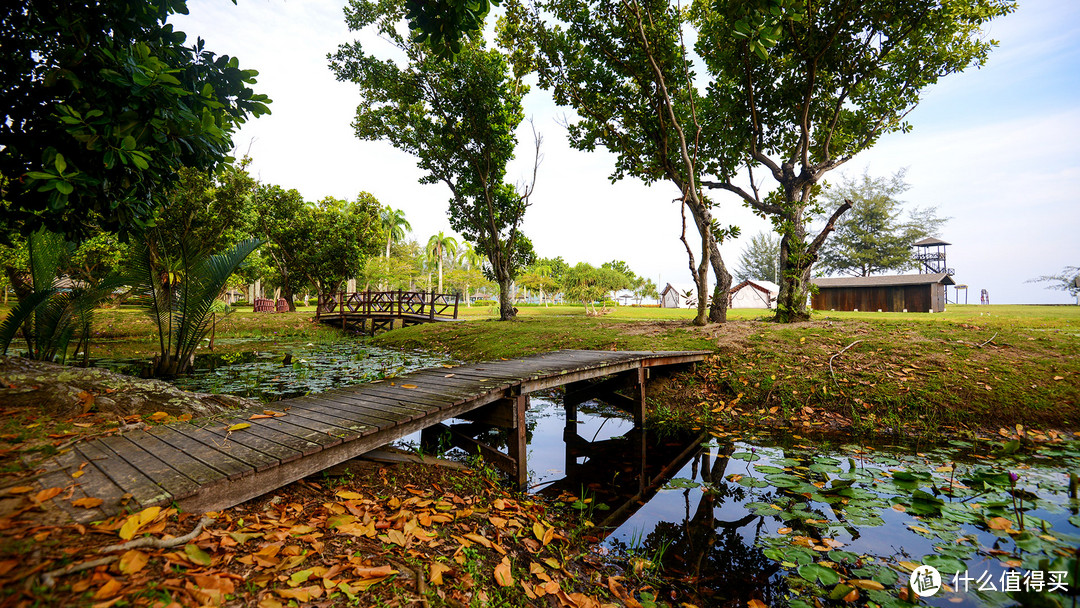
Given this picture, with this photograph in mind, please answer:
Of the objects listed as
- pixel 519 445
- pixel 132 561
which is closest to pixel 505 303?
pixel 519 445

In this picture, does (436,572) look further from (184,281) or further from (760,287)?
(760,287)

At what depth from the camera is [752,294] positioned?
43.3 m

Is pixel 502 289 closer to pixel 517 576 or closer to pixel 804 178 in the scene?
pixel 804 178

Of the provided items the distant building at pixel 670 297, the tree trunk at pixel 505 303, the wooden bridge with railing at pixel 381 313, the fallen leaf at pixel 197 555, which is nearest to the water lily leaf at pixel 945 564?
the fallen leaf at pixel 197 555

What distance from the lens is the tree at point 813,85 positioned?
11062 mm

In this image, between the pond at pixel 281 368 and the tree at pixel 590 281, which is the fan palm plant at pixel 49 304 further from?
the tree at pixel 590 281

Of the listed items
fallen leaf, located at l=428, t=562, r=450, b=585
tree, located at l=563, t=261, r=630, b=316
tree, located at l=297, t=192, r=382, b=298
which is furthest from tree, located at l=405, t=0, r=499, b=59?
tree, located at l=563, t=261, r=630, b=316

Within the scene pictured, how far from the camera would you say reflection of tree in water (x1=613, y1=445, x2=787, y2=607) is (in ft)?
11.0

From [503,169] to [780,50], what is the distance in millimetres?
10997

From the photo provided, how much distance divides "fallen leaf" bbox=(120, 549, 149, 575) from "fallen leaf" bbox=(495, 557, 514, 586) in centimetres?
188

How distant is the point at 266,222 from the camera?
2642 centimetres

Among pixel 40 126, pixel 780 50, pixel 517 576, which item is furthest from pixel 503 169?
pixel 517 576

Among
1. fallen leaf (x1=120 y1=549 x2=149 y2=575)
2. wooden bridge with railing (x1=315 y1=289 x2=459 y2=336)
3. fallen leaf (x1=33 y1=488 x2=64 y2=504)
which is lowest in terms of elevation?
fallen leaf (x1=120 y1=549 x2=149 y2=575)

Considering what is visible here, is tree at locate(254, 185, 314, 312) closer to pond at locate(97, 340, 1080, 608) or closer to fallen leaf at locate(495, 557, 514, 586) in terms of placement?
pond at locate(97, 340, 1080, 608)
